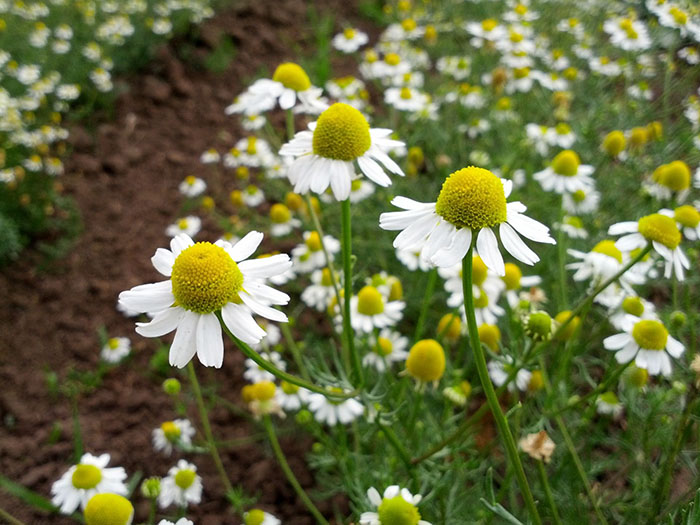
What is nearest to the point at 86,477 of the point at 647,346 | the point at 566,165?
the point at 647,346

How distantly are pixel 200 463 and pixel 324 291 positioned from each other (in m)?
0.92

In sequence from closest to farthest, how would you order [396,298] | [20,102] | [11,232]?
1. [396,298]
2. [11,232]
3. [20,102]

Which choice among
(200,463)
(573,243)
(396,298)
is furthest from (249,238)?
(573,243)

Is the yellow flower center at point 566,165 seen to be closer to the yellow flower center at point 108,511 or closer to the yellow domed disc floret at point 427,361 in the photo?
the yellow domed disc floret at point 427,361

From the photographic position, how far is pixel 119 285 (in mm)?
3215

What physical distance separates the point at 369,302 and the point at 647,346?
2.65ft

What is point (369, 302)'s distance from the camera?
6.08 ft

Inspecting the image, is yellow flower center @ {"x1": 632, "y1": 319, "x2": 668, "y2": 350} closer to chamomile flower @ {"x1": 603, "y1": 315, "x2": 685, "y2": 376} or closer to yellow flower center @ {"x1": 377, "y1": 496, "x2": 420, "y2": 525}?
chamomile flower @ {"x1": 603, "y1": 315, "x2": 685, "y2": 376}

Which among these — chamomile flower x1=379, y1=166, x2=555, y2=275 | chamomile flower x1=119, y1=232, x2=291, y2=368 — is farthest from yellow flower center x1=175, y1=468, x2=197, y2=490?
chamomile flower x1=379, y1=166, x2=555, y2=275

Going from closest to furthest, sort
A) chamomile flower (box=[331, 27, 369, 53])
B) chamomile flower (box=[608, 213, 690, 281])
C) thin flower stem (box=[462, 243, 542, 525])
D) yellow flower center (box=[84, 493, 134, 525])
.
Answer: thin flower stem (box=[462, 243, 542, 525]) < yellow flower center (box=[84, 493, 134, 525]) < chamomile flower (box=[608, 213, 690, 281]) < chamomile flower (box=[331, 27, 369, 53])

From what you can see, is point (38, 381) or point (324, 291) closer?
point (324, 291)

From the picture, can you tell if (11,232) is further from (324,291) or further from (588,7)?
(588,7)

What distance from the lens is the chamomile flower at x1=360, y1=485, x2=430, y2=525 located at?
1292mm

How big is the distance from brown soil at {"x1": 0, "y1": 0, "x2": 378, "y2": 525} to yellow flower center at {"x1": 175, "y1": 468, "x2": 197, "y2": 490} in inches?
16.9
